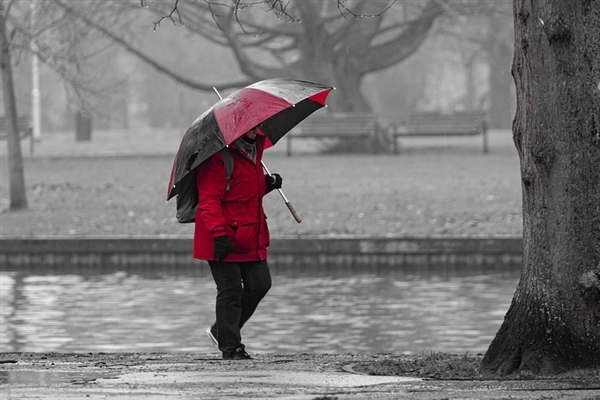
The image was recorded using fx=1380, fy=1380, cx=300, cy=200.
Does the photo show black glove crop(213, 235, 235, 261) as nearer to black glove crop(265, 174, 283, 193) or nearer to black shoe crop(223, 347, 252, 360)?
black glove crop(265, 174, 283, 193)

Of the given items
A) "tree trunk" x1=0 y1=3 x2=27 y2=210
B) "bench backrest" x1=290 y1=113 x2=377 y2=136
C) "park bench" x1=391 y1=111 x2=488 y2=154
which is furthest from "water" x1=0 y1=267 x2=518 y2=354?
"park bench" x1=391 y1=111 x2=488 y2=154

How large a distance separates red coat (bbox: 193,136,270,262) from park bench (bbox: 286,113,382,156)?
2067cm

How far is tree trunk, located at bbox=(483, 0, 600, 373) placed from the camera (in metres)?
7.46

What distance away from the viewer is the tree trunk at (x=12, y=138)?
20141 millimetres

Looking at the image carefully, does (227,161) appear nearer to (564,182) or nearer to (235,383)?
(235,383)

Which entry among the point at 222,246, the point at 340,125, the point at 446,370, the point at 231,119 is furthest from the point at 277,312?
the point at 340,125

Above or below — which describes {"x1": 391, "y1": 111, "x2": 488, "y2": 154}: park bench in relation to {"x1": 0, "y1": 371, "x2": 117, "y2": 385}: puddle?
above

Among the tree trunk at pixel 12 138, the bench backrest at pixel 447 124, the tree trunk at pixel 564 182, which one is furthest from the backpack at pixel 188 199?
the bench backrest at pixel 447 124

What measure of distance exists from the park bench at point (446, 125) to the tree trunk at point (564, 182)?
22.4m

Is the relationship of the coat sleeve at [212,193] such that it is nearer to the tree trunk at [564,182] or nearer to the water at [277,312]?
the tree trunk at [564,182]

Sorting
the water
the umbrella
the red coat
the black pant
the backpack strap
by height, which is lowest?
the water

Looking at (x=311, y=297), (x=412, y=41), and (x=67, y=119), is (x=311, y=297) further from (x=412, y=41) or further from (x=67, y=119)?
(x=67, y=119)

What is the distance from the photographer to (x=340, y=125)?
29.8 meters

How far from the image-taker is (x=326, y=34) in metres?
30.9
